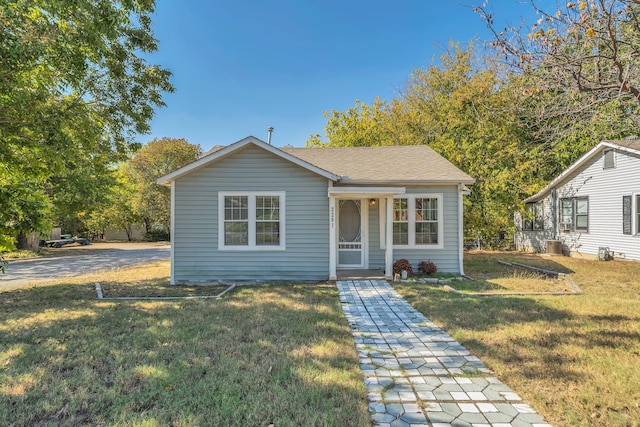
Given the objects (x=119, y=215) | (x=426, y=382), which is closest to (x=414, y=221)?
(x=426, y=382)

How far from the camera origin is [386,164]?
10789 mm

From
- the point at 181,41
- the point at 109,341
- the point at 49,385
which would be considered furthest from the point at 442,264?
the point at 181,41

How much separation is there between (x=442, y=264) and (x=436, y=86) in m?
14.7

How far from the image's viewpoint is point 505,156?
16.7m

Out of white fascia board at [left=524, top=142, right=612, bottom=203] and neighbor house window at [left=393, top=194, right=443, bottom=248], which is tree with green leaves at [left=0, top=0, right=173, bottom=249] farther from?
white fascia board at [left=524, top=142, right=612, bottom=203]

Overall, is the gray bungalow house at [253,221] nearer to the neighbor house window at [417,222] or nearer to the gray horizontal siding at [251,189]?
the gray horizontal siding at [251,189]

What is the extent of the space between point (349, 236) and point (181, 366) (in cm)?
693

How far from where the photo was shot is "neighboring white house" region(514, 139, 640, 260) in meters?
12.1

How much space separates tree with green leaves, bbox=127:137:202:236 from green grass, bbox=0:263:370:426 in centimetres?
2688

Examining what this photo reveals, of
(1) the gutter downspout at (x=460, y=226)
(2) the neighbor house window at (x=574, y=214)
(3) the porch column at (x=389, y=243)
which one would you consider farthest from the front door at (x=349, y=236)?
(2) the neighbor house window at (x=574, y=214)

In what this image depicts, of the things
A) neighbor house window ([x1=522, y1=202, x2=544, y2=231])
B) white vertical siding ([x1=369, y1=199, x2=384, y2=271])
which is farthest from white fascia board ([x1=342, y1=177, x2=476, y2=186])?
neighbor house window ([x1=522, y1=202, x2=544, y2=231])

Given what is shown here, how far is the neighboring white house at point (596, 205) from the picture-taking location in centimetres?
1212

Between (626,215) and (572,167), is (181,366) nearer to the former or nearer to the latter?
(626,215)

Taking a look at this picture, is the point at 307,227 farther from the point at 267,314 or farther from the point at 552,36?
the point at 552,36
